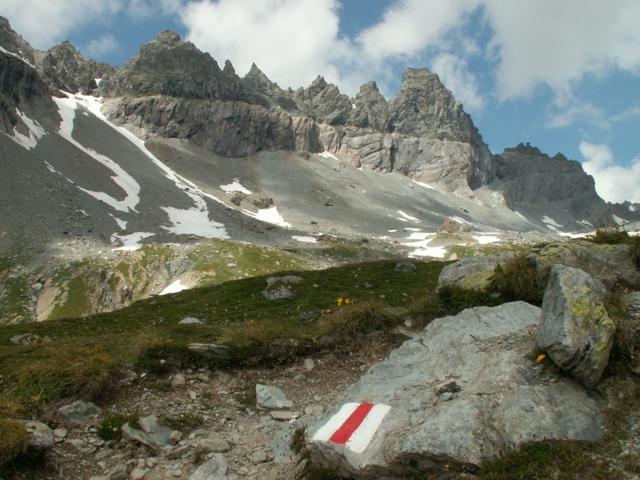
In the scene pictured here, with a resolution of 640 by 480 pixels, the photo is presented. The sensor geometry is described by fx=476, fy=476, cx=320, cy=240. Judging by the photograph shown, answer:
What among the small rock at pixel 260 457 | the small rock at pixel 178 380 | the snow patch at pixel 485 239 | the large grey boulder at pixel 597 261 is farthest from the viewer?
the snow patch at pixel 485 239

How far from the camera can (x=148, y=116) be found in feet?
653

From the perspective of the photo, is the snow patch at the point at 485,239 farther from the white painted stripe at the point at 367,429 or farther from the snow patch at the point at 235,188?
the white painted stripe at the point at 367,429

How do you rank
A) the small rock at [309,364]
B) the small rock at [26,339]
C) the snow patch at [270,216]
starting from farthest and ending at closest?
the snow patch at [270,216] → the small rock at [26,339] → the small rock at [309,364]

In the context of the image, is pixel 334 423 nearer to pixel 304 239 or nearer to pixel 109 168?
pixel 304 239

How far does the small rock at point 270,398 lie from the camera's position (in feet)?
38.5

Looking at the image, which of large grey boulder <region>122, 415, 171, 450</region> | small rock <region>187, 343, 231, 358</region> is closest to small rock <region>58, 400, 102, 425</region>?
large grey boulder <region>122, 415, 171, 450</region>

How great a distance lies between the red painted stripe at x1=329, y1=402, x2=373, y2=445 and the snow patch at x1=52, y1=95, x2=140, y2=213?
11052 cm

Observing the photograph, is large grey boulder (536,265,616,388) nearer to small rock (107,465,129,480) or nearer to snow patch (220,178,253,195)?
small rock (107,465,129,480)

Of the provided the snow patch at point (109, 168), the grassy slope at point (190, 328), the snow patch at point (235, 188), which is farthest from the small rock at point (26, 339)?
the snow patch at point (235, 188)

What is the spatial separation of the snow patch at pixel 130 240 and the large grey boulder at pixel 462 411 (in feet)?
251

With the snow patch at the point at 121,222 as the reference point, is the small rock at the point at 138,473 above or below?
below

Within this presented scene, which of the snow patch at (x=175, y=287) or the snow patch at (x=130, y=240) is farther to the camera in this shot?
the snow patch at (x=130, y=240)

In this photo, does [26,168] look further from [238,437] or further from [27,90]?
[238,437]

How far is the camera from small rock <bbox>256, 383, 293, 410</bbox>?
11.7m
